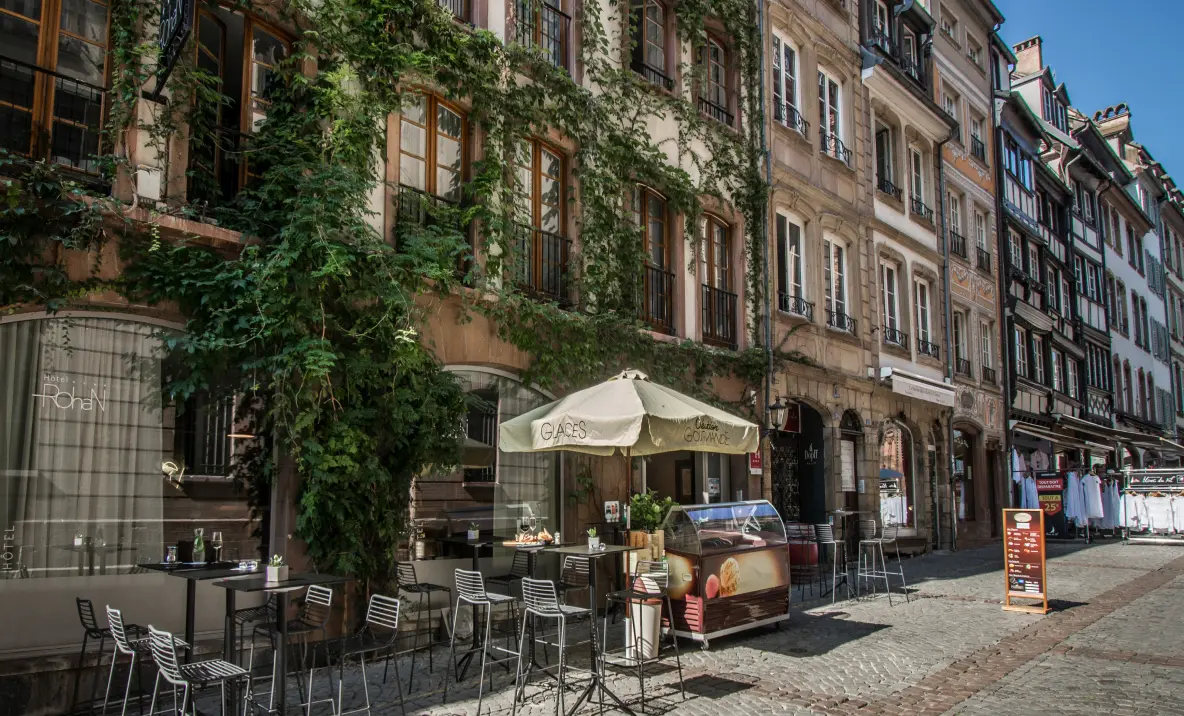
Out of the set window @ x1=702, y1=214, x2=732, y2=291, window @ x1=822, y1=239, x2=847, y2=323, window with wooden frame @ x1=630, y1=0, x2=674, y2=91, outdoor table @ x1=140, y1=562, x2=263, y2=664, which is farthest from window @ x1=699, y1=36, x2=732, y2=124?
outdoor table @ x1=140, y1=562, x2=263, y2=664

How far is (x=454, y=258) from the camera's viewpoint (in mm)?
9828

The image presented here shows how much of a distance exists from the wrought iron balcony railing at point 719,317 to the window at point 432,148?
4869 millimetres

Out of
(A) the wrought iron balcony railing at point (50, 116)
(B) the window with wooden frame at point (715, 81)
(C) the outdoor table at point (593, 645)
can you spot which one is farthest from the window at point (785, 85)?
(A) the wrought iron balcony railing at point (50, 116)

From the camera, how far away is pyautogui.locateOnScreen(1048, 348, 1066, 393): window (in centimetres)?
2764

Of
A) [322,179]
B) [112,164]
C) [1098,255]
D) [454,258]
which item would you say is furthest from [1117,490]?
[112,164]

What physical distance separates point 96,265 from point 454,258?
11.6ft

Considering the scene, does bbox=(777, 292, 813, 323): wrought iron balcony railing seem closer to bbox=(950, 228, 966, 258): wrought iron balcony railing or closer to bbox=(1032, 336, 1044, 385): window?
bbox=(950, 228, 966, 258): wrought iron balcony railing

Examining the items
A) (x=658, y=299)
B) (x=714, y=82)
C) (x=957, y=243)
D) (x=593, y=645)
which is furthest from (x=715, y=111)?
(x=957, y=243)

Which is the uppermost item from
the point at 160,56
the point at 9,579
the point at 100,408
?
the point at 160,56

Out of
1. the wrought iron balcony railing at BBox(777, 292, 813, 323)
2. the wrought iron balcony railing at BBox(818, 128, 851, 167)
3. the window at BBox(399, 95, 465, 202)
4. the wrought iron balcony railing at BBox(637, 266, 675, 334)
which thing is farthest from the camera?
the wrought iron balcony railing at BBox(818, 128, 851, 167)

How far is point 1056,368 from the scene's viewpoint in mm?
28297

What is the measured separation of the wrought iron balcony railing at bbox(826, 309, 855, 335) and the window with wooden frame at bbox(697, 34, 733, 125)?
414 cm

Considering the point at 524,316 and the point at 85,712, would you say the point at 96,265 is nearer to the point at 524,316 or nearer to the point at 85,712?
the point at 85,712

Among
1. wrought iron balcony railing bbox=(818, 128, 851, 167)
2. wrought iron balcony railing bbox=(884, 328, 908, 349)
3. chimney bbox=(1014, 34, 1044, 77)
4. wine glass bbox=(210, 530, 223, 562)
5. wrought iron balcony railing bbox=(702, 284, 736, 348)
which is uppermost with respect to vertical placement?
chimney bbox=(1014, 34, 1044, 77)
